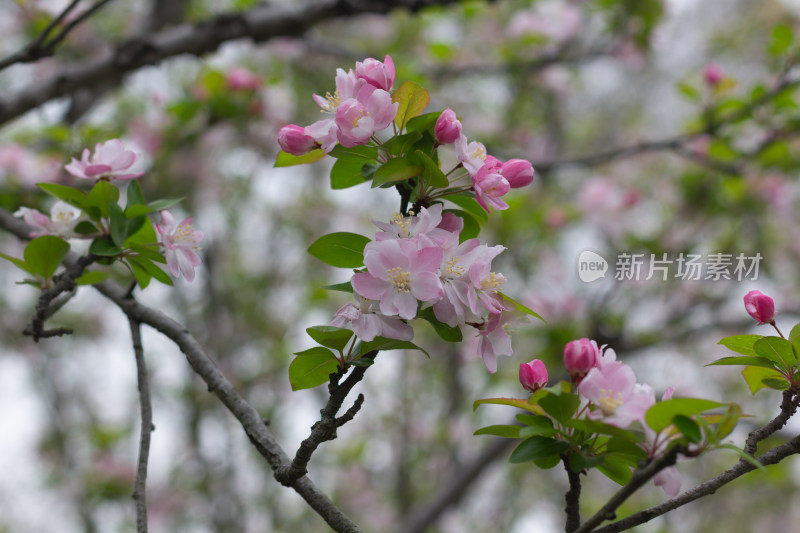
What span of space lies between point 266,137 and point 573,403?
3.08m

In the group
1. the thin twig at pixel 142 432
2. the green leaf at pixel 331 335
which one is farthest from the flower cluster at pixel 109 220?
the green leaf at pixel 331 335

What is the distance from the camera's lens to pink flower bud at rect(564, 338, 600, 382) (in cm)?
75

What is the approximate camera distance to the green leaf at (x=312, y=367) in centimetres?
81

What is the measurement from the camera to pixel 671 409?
2.13 feet

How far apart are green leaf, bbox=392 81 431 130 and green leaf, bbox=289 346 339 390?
295 millimetres

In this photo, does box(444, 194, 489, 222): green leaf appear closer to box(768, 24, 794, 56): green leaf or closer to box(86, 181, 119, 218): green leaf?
box(86, 181, 119, 218): green leaf

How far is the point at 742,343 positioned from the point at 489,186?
38cm

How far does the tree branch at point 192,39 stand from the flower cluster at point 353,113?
119 cm

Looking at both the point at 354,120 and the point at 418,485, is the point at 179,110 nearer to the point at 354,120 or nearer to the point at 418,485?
the point at 354,120

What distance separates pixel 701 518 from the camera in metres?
6.80

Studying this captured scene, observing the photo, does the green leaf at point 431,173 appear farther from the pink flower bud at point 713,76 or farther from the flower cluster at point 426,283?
the pink flower bud at point 713,76

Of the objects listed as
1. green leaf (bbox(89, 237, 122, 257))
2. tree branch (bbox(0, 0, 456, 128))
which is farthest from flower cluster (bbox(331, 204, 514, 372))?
tree branch (bbox(0, 0, 456, 128))

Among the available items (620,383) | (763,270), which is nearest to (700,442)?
(620,383)

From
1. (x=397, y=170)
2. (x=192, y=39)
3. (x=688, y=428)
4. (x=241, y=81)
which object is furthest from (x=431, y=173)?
(x=241, y=81)
